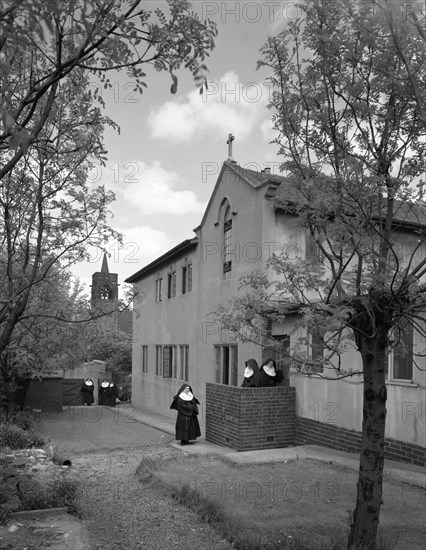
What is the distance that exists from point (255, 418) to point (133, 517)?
17.4 feet

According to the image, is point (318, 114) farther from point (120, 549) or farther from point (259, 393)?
point (259, 393)

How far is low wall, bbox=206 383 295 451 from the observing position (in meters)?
12.0

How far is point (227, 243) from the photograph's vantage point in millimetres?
16297

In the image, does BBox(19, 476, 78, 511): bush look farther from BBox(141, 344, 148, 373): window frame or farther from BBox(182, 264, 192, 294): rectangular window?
BBox(141, 344, 148, 373): window frame

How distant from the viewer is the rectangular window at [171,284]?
70.4 ft

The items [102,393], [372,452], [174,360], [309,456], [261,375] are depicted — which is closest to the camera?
[372,452]

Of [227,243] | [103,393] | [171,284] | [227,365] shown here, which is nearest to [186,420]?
[227,365]

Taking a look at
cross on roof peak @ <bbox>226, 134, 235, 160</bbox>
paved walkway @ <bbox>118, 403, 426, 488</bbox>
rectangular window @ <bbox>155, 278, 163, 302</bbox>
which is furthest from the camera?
rectangular window @ <bbox>155, 278, 163, 302</bbox>

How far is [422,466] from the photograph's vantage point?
29.9ft

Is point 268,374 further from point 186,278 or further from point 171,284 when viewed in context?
point 171,284

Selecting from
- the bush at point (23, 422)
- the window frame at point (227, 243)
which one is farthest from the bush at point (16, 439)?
the window frame at point (227, 243)

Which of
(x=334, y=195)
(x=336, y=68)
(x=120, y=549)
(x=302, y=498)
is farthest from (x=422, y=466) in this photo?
(x=336, y=68)

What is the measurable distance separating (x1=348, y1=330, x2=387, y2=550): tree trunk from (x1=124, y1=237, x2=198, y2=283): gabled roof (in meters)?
13.5

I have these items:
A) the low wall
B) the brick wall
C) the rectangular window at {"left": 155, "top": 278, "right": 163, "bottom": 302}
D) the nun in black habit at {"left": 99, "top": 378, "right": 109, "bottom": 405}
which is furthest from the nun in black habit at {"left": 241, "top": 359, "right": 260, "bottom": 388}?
the nun in black habit at {"left": 99, "top": 378, "right": 109, "bottom": 405}
